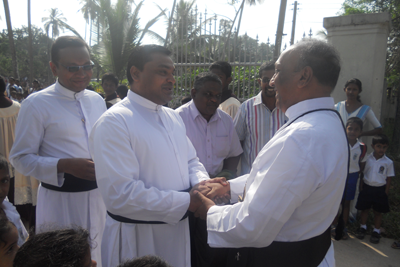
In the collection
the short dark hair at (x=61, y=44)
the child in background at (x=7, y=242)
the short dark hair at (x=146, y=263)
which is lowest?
the child in background at (x=7, y=242)

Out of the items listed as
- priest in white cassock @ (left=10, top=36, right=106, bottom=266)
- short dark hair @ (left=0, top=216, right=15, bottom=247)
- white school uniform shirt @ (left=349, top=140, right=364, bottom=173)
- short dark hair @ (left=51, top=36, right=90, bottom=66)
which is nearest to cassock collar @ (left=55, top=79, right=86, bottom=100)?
priest in white cassock @ (left=10, top=36, right=106, bottom=266)

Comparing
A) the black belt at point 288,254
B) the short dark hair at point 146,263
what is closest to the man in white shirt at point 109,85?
the black belt at point 288,254

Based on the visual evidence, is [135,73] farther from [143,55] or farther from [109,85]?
[109,85]

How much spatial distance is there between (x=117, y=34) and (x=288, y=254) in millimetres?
16418

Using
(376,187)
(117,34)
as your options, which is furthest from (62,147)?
(117,34)

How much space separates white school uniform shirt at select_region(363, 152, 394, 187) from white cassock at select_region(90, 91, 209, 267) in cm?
337

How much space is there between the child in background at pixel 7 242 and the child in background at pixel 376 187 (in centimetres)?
441

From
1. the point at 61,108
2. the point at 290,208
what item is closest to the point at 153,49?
the point at 61,108

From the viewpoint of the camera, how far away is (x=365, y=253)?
13.1ft

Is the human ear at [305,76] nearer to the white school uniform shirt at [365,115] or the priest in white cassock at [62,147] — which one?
the priest in white cassock at [62,147]

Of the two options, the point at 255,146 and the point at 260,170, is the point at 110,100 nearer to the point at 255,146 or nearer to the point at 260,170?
the point at 255,146

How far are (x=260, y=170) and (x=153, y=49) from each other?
1.28 metres

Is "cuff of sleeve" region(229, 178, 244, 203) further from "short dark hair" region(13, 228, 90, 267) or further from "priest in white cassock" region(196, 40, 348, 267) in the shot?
"short dark hair" region(13, 228, 90, 267)

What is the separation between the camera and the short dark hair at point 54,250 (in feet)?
4.39
